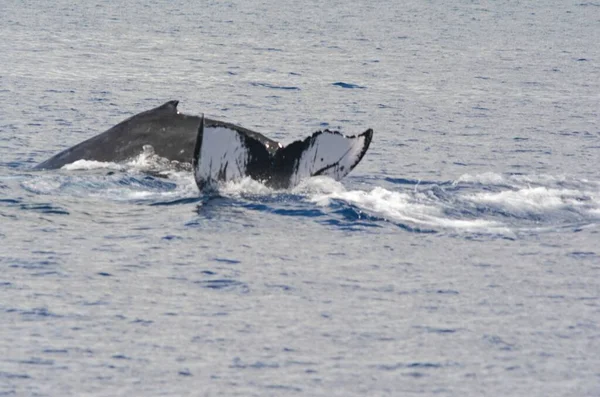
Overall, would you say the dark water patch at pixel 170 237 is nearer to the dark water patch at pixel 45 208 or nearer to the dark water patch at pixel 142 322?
the dark water patch at pixel 45 208

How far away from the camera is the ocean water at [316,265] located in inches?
346

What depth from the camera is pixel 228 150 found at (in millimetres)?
12898

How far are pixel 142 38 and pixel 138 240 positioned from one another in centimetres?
3436

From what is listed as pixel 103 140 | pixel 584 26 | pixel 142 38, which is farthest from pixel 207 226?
pixel 584 26

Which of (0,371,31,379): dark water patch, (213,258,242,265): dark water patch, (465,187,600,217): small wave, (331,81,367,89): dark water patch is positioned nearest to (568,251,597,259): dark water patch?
(465,187,600,217): small wave

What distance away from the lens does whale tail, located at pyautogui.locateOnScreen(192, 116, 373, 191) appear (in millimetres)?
12797

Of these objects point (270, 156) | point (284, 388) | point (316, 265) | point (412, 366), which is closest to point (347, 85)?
point (270, 156)

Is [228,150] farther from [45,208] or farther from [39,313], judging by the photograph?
[39,313]

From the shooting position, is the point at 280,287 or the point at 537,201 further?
the point at 537,201

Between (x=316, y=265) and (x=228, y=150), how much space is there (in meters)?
2.08

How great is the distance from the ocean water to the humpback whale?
210mm

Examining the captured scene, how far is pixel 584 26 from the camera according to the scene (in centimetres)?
5778

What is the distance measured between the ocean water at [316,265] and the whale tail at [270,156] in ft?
0.72

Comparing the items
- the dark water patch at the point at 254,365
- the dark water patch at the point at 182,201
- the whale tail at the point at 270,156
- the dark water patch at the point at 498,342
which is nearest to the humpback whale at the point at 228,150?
the whale tail at the point at 270,156
